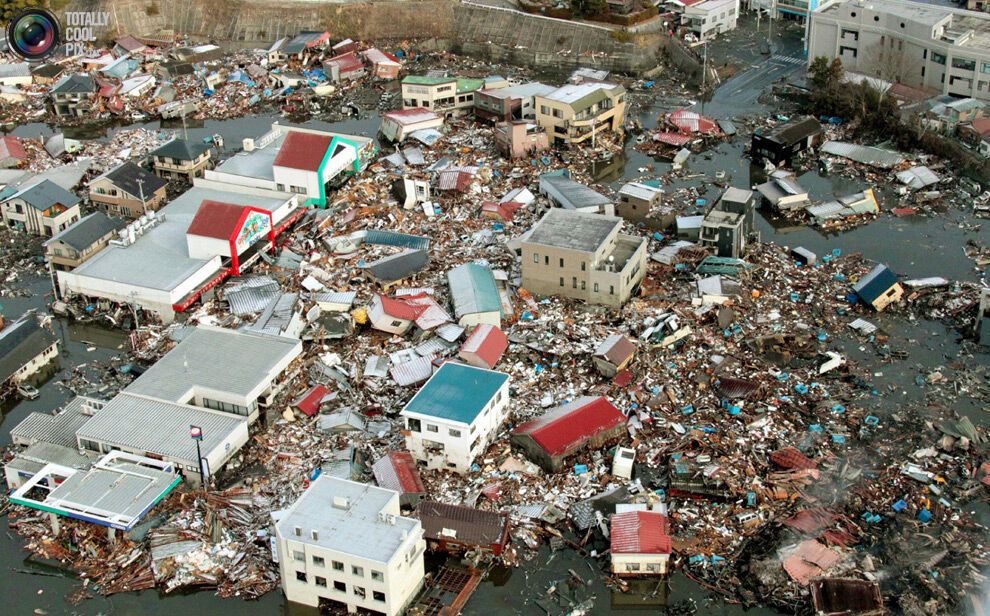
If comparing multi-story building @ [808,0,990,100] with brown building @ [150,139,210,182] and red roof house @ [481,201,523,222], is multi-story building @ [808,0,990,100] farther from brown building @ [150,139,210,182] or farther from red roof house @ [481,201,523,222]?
brown building @ [150,139,210,182]

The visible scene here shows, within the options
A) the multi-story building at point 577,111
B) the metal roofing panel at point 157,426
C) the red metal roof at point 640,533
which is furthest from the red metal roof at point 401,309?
the multi-story building at point 577,111

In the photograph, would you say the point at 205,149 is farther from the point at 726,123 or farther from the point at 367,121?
the point at 726,123

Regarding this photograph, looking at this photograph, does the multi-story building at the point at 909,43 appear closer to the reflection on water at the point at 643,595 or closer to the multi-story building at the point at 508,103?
the multi-story building at the point at 508,103

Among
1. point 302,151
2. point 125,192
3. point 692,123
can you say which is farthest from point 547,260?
point 125,192

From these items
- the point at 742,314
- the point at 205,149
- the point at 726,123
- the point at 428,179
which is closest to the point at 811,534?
the point at 742,314

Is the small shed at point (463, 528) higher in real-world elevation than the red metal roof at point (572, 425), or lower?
lower

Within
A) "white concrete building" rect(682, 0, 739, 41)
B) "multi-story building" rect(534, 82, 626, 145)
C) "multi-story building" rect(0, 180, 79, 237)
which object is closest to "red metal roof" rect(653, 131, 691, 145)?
"multi-story building" rect(534, 82, 626, 145)

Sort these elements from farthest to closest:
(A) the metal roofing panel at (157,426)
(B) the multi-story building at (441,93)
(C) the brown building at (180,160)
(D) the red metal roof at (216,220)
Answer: (B) the multi-story building at (441,93), (C) the brown building at (180,160), (D) the red metal roof at (216,220), (A) the metal roofing panel at (157,426)

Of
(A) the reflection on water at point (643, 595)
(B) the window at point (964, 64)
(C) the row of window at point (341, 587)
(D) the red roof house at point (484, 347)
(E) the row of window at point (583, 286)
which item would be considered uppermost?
(B) the window at point (964, 64)
